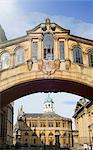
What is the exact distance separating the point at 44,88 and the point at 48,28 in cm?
573

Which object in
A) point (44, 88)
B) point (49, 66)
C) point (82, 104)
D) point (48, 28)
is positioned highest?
point (48, 28)

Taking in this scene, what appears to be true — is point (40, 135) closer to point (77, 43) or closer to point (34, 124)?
point (34, 124)

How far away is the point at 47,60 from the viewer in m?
25.7

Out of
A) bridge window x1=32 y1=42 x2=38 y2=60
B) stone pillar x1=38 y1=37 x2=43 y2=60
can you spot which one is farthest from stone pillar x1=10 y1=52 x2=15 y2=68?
stone pillar x1=38 y1=37 x2=43 y2=60

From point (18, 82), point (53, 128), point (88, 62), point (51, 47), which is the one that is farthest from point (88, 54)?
point (53, 128)

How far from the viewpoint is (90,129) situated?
2106 inches

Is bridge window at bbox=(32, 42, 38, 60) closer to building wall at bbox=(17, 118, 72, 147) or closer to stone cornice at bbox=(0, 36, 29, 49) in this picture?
stone cornice at bbox=(0, 36, 29, 49)

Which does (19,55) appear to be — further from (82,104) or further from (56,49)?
(82,104)

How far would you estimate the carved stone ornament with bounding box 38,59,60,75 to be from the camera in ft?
83.3

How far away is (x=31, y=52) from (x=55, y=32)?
279 centimetres

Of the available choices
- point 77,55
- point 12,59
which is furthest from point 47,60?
point 12,59

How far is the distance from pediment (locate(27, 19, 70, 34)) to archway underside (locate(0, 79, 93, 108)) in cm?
445

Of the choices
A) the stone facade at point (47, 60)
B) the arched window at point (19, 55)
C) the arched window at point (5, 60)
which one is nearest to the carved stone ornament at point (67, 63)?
the stone facade at point (47, 60)

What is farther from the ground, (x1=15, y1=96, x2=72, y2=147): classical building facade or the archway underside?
the archway underside
